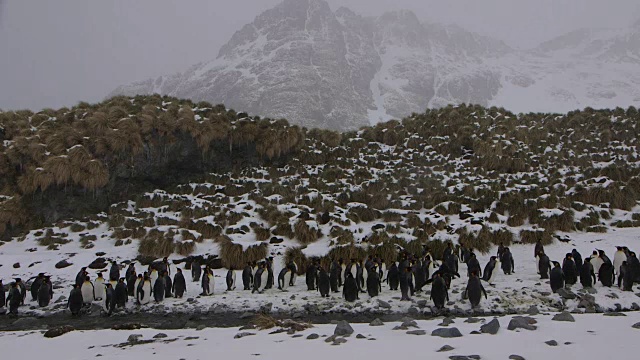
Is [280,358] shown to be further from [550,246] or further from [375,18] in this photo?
[375,18]

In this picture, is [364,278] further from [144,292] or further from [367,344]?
[367,344]

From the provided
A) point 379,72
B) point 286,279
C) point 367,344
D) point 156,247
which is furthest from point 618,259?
point 379,72

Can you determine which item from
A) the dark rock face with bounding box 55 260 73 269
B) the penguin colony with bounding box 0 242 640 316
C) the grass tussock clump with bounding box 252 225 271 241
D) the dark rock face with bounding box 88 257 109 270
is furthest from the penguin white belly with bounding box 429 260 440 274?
the dark rock face with bounding box 55 260 73 269

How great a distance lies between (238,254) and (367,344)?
29.1 ft

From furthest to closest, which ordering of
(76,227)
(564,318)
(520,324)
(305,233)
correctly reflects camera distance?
(76,227) → (305,233) → (564,318) → (520,324)

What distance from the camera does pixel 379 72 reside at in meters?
105

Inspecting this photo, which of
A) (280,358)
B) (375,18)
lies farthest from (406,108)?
(280,358)

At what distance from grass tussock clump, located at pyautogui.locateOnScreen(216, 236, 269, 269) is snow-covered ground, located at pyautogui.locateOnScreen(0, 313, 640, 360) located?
6311 millimetres

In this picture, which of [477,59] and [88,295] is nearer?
[88,295]

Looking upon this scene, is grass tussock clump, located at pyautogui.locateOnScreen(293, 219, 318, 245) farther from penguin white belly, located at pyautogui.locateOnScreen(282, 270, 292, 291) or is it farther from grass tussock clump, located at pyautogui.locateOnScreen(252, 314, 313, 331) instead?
grass tussock clump, located at pyautogui.locateOnScreen(252, 314, 313, 331)

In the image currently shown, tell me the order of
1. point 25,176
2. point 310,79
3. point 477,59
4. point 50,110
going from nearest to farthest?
point 25,176 < point 50,110 < point 310,79 < point 477,59

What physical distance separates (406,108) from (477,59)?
47358 mm

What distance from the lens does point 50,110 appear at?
72.6 ft

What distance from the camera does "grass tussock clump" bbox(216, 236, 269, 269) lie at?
1366 centimetres
